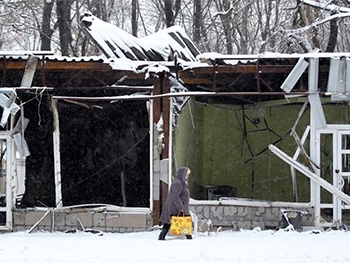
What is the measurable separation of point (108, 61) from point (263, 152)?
7193 millimetres

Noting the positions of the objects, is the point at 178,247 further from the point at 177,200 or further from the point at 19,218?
the point at 19,218

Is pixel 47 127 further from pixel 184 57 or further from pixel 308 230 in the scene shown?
pixel 308 230

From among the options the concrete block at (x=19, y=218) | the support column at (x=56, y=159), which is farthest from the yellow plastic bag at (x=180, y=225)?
the concrete block at (x=19, y=218)

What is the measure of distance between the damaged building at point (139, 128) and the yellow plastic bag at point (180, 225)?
1.51 m

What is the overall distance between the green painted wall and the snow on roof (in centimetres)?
301

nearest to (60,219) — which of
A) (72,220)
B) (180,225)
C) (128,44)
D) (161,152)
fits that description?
(72,220)

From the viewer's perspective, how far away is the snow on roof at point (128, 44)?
14.7 metres

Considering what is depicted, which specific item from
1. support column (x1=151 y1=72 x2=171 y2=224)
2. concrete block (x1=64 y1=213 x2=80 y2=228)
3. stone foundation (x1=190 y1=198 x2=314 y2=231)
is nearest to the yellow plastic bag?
support column (x1=151 y1=72 x2=171 y2=224)

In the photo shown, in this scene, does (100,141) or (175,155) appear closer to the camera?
(175,155)

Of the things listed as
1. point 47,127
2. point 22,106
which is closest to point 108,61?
point 22,106

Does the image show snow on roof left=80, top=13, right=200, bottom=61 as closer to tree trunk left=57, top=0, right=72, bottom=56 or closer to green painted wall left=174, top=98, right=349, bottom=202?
green painted wall left=174, top=98, right=349, bottom=202

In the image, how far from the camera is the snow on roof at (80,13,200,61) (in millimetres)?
14705

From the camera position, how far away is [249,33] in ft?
114

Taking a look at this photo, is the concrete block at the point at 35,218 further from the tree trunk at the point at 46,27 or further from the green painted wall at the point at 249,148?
the tree trunk at the point at 46,27
